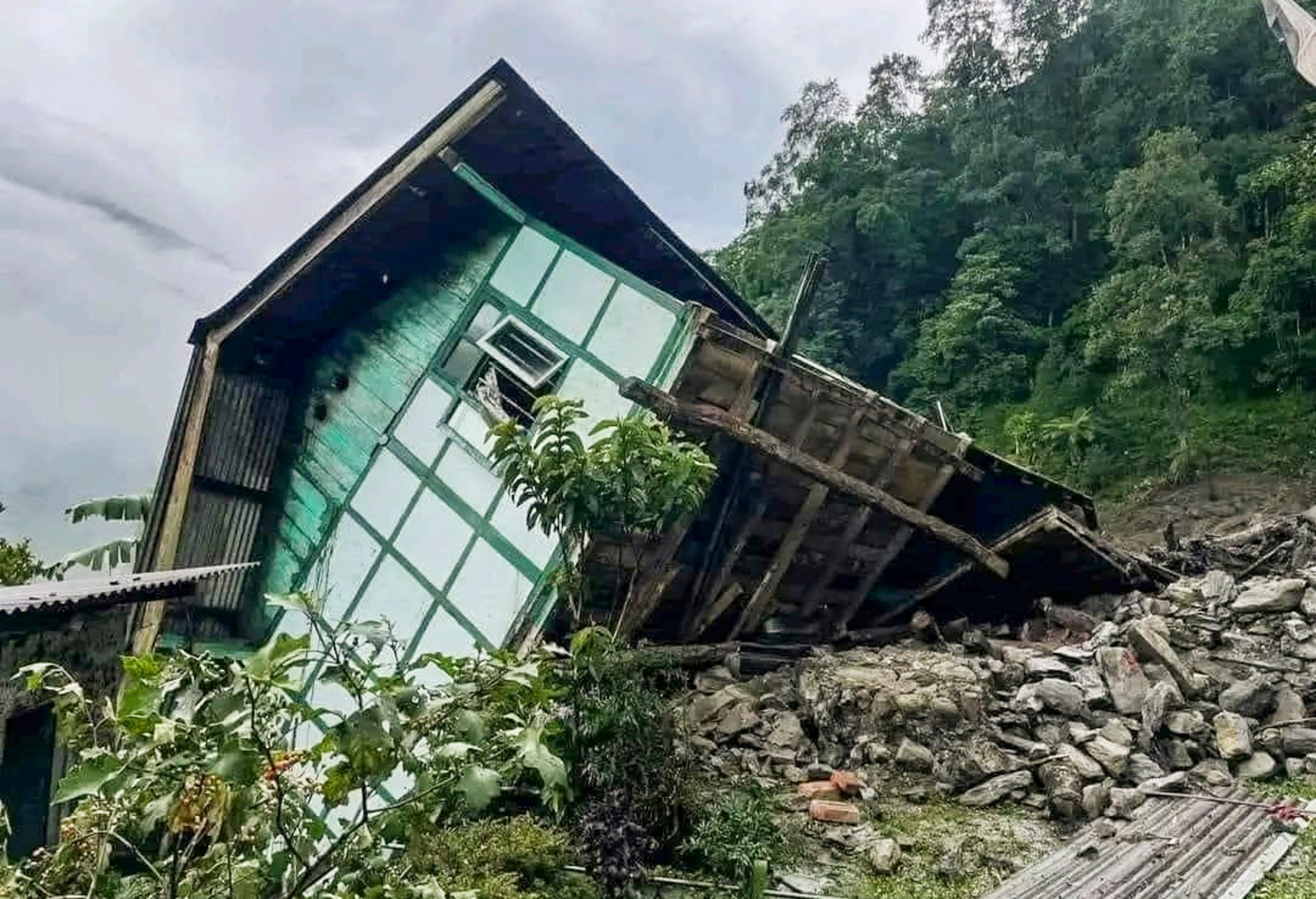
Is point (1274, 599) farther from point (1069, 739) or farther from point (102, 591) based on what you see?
point (102, 591)

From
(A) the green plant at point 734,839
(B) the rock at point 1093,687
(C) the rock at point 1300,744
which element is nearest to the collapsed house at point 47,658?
(A) the green plant at point 734,839

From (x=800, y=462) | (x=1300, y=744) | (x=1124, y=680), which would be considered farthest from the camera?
(x=800, y=462)

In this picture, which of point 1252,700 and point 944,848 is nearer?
point 944,848

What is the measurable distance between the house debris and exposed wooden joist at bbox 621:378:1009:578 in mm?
994

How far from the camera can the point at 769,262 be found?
3206cm

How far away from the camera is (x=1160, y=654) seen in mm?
6805

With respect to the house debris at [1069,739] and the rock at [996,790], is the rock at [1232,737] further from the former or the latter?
the rock at [996,790]

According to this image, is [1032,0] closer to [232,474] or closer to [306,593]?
[232,474]

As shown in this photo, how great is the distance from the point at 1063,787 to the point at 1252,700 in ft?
7.24

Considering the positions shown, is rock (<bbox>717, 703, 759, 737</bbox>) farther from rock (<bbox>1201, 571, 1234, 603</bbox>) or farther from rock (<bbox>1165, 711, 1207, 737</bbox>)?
rock (<bbox>1201, 571, 1234, 603</bbox>)

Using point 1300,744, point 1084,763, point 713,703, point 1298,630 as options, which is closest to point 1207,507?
point 1298,630

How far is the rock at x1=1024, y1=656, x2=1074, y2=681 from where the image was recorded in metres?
6.84

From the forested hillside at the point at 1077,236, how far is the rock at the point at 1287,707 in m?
15.5

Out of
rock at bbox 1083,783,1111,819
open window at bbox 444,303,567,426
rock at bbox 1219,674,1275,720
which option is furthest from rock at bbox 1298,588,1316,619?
open window at bbox 444,303,567,426
